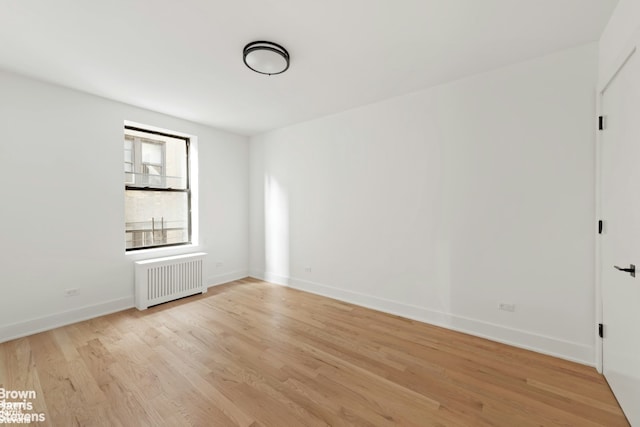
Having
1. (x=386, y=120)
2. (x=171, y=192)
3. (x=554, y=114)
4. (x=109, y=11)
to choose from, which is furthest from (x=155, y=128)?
(x=554, y=114)

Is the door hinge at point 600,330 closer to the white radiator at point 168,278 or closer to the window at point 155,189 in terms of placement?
the white radiator at point 168,278

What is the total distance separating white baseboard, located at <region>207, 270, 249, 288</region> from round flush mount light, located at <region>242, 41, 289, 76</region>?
141 inches

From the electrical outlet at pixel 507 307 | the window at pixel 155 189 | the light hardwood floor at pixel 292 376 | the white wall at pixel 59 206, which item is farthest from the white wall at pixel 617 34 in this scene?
the window at pixel 155 189

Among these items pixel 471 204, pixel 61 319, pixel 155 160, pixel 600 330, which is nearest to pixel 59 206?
pixel 61 319

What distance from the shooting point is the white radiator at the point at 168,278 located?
3.50 meters

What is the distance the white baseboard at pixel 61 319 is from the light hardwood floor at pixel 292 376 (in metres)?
0.15

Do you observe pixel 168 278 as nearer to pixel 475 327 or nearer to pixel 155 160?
pixel 155 160

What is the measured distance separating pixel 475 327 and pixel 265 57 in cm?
347

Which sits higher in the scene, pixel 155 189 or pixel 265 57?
pixel 265 57

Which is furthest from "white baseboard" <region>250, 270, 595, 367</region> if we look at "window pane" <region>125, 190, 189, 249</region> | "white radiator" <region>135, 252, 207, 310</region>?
"window pane" <region>125, 190, 189, 249</region>

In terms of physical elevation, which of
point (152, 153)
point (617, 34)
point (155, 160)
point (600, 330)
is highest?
point (617, 34)

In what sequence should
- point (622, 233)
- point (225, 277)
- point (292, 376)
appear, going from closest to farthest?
point (622, 233)
point (292, 376)
point (225, 277)

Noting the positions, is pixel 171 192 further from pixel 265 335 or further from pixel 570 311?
pixel 570 311

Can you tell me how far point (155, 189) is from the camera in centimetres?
405
